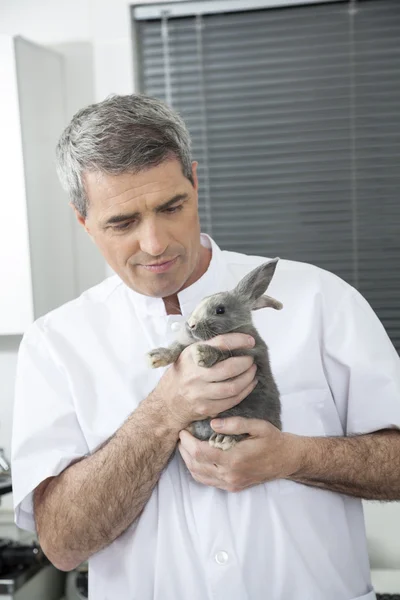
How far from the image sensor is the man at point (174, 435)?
49.6 inches

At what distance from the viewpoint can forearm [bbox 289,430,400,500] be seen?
4.13 feet

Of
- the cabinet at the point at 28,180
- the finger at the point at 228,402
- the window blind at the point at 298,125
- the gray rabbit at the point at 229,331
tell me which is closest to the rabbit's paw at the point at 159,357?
the gray rabbit at the point at 229,331

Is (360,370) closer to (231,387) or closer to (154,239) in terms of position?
(231,387)

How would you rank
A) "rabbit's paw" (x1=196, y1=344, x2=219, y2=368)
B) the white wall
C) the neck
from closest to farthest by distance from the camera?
"rabbit's paw" (x1=196, y1=344, x2=219, y2=368) < the neck < the white wall

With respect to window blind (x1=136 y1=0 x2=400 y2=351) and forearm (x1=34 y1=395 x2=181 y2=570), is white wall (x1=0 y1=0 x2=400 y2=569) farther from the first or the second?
forearm (x1=34 y1=395 x2=181 y2=570)

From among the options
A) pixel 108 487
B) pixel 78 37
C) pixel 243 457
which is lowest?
pixel 108 487

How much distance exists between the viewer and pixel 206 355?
105cm

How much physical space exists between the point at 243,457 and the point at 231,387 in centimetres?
15

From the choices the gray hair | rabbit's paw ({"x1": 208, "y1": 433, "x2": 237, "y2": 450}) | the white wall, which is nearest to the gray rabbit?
rabbit's paw ({"x1": 208, "y1": 433, "x2": 237, "y2": 450})

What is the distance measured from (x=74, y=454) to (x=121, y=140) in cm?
63

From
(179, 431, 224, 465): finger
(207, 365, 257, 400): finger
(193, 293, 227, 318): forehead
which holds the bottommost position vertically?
(179, 431, 224, 465): finger

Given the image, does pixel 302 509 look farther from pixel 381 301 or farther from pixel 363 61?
pixel 363 61

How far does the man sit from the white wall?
123 cm

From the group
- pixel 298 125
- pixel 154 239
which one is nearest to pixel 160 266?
pixel 154 239
